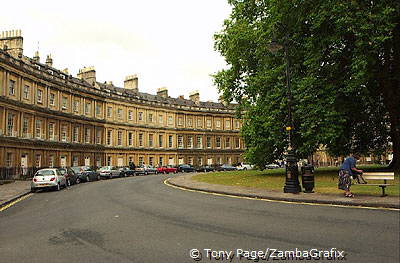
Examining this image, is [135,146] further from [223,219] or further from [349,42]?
[223,219]

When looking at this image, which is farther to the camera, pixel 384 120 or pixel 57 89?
pixel 57 89

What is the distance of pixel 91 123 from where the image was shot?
175 ft

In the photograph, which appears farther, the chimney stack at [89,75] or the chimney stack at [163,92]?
the chimney stack at [163,92]

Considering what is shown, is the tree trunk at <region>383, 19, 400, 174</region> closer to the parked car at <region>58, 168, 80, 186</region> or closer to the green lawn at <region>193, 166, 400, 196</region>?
the green lawn at <region>193, 166, 400, 196</region>

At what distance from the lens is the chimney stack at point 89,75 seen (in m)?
58.2

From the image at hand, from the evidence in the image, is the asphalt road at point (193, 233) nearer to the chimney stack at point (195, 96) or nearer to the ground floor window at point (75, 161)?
the ground floor window at point (75, 161)

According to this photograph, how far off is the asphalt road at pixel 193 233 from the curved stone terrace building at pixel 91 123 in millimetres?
29596

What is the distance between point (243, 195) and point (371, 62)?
11.5 m

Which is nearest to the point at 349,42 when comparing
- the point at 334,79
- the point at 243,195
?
the point at 334,79

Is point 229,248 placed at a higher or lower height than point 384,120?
lower

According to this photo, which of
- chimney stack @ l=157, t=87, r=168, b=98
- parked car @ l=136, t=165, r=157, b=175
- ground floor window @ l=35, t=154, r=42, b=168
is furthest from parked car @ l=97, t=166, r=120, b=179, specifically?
chimney stack @ l=157, t=87, r=168, b=98

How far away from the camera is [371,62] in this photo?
19.6 m

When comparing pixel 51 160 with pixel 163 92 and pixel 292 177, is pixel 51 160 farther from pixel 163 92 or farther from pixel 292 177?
pixel 292 177

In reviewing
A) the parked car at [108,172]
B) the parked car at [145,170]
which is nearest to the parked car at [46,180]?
the parked car at [108,172]
